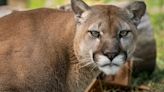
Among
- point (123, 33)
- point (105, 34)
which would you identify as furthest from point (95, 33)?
point (123, 33)

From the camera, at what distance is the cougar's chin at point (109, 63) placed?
494 cm

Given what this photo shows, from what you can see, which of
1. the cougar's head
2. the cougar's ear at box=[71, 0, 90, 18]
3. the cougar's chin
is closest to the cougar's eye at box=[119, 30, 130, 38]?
the cougar's head

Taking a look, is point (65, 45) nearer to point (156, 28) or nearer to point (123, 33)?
point (123, 33)

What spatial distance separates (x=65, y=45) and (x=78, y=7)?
1.21 feet

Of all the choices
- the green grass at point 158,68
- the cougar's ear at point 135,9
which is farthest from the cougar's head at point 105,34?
the green grass at point 158,68

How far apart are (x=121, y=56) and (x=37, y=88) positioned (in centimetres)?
78

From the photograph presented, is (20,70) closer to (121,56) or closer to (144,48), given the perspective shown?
(121,56)

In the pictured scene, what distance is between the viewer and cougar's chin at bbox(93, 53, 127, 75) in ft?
16.2

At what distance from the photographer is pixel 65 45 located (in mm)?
5395

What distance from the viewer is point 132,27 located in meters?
5.22

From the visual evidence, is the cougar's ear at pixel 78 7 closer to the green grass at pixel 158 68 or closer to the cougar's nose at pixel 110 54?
the cougar's nose at pixel 110 54

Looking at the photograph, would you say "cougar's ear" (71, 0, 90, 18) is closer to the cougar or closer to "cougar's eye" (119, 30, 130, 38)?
the cougar

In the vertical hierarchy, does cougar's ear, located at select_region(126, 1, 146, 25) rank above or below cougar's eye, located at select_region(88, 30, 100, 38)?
above

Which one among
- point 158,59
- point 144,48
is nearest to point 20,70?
point 144,48
